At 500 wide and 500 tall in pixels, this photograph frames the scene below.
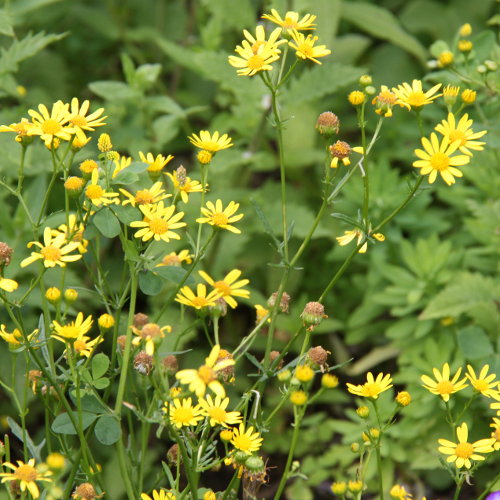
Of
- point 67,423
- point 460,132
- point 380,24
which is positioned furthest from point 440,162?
point 380,24

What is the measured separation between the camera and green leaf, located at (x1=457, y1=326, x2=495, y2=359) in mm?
1857

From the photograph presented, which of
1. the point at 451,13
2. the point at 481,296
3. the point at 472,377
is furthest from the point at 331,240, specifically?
the point at 472,377

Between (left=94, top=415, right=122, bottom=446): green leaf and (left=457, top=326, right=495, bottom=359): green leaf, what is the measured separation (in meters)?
0.93

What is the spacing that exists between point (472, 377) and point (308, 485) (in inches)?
43.2

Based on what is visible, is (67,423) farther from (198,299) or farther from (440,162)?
(440,162)

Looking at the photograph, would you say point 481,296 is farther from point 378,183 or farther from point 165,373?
point 165,373

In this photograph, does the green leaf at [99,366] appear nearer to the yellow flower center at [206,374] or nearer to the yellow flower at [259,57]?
the yellow flower center at [206,374]

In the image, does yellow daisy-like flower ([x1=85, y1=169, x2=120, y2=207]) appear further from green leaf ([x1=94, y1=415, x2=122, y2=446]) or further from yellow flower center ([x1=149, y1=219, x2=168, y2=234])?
green leaf ([x1=94, y1=415, x2=122, y2=446])

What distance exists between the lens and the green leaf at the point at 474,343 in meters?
1.86

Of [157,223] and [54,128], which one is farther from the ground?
[54,128]

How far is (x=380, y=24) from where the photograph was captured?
105 inches

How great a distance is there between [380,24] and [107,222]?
1.74 metres

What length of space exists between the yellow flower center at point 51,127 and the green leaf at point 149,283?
26 cm

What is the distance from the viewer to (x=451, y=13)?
2893mm
